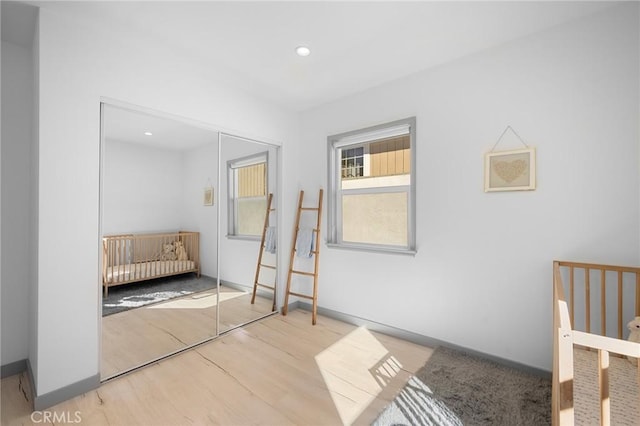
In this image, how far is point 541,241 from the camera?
2.11 m

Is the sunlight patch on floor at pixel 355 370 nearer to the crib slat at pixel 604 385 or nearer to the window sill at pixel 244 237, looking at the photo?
the crib slat at pixel 604 385

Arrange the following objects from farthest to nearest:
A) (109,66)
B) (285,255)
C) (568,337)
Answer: (285,255) → (109,66) → (568,337)

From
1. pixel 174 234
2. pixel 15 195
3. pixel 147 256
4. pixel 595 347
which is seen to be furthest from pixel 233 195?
pixel 595 347

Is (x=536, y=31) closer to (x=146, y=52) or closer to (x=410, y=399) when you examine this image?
(x=410, y=399)

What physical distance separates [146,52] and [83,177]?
109 cm

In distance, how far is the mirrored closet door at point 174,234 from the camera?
86.2 inches

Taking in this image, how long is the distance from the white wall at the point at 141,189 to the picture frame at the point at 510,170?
2680mm

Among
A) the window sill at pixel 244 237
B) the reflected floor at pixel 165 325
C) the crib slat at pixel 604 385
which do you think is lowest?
the reflected floor at pixel 165 325

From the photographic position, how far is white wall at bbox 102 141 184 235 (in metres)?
2.13

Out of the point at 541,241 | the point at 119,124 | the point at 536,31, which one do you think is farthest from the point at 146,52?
the point at 541,241

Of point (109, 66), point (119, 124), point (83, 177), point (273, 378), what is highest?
point (109, 66)

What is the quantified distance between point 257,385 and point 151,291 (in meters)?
1.29

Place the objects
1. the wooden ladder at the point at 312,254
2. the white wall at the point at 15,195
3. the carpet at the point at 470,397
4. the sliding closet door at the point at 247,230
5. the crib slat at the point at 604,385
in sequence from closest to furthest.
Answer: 1. the crib slat at the point at 604,385
2. the carpet at the point at 470,397
3. the white wall at the point at 15,195
4. the sliding closet door at the point at 247,230
5. the wooden ladder at the point at 312,254

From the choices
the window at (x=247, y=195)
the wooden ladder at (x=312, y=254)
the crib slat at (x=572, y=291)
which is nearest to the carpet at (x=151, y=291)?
the window at (x=247, y=195)
